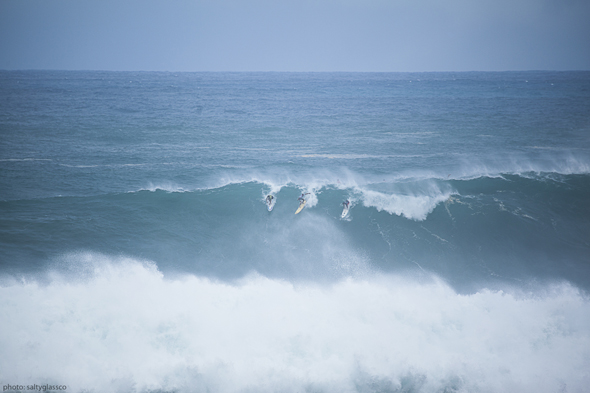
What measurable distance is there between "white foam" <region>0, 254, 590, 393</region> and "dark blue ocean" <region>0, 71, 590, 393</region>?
8cm

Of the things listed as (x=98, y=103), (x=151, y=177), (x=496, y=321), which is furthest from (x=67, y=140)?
(x=496, y=321)

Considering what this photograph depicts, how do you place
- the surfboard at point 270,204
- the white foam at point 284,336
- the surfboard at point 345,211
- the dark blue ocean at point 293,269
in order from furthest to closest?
1. the surfboard at point 270,204
2. the surfboard at point 345,211
3. the dark blue ocean at point 293,269
4. the white foam at point 284,336

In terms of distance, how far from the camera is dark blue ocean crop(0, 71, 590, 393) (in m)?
16.0

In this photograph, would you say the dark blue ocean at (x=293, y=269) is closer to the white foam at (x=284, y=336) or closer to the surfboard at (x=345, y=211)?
the white foam at (x=284, y=336)

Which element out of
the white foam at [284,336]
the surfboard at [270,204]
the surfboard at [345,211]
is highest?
the surfboard at [270,204]

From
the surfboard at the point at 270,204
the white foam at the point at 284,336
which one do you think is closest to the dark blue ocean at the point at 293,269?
the white foam at the point at 284,336

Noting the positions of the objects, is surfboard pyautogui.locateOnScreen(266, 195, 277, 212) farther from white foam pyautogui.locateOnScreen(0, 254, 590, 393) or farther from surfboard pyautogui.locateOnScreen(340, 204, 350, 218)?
white foam pyautogui.locateOnScreen(0, 254, 590, 393)

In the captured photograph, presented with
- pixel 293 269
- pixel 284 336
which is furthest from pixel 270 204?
pixel 284 336

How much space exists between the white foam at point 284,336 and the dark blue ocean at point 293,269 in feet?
0.27

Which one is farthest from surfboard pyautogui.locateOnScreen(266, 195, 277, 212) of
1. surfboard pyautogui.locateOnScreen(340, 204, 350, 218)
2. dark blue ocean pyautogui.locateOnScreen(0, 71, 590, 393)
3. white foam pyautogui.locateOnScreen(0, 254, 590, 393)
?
white foam pyautogui.locateOnScreen(0, 254, 590, 393)

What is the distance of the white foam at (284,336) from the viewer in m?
15.6

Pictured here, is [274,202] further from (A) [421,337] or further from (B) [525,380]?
(B) [525,380]

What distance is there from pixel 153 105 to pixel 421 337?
240 feet

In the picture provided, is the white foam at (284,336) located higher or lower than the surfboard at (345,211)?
lower
